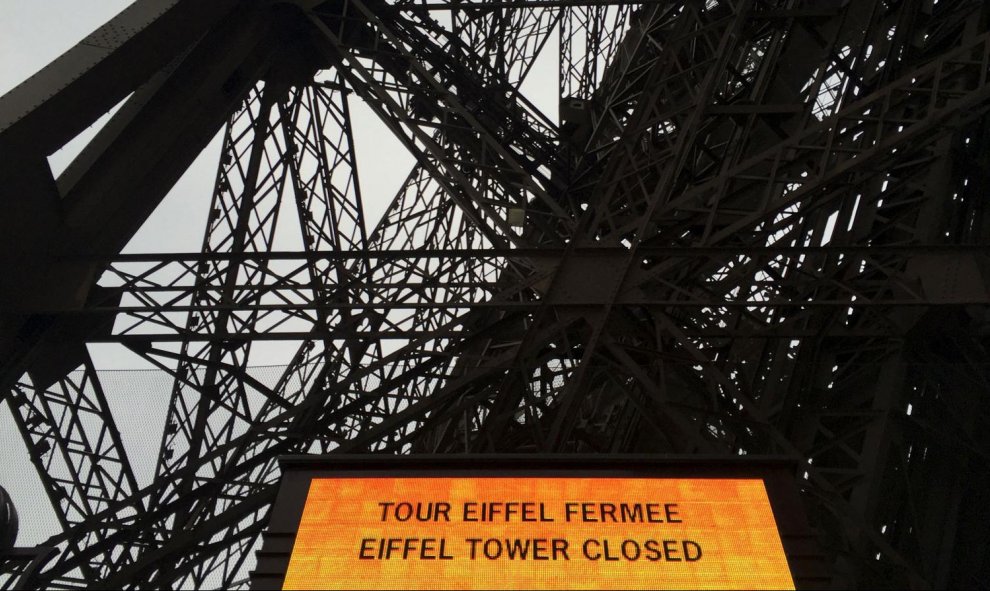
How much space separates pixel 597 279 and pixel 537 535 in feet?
11.9

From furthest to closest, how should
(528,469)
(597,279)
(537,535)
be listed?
1. (597,279)
2. (528,469)
3. (537,535)

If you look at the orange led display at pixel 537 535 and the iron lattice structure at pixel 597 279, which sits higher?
the iron lattice structure at pixel 597 279

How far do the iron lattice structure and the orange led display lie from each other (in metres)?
1.65

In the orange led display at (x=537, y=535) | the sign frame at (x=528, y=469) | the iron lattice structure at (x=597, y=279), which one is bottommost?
the orange led display at (x=537, y=535)

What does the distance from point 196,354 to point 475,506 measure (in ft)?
26.5

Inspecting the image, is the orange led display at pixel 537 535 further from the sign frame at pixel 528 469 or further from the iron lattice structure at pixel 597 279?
the iron lattice structure at pixel 597 279

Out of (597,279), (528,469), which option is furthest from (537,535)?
(597,279)

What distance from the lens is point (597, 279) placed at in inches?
342

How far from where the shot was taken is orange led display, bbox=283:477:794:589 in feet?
17.7

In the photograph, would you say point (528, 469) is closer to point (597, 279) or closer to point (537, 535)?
point (537, 535)

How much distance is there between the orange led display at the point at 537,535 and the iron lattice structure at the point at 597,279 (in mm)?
1655

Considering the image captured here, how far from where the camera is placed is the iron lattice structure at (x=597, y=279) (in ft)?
27.7

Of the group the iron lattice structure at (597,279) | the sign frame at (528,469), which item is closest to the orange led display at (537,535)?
the sign frame at (528,469)

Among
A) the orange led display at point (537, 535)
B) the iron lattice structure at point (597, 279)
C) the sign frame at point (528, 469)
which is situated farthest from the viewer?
the iron lattice structure at point (597, 279)
